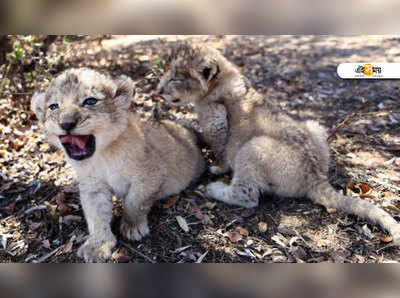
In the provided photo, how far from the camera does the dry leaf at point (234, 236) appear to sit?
240 centimetres

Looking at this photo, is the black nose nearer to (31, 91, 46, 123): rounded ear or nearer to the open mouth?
the open mouth

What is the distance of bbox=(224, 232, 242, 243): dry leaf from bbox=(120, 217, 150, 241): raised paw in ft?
1.96

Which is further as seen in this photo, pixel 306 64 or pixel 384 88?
pixel 306 64

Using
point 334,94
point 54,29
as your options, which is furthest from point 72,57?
point 334,94

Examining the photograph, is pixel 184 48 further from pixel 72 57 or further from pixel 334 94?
pixel 334 94

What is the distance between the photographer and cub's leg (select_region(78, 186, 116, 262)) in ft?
7.87

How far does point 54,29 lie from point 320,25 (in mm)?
1553

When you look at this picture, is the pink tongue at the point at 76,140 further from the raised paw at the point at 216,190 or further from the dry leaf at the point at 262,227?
the dry leaf at the point at 262,227

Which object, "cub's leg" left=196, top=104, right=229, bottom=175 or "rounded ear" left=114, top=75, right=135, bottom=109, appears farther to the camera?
"cub's leg" left=196, top=104, right=229, bottom=175

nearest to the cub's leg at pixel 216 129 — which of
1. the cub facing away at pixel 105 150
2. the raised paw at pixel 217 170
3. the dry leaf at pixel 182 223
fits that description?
the raised paw at pixel 217 170

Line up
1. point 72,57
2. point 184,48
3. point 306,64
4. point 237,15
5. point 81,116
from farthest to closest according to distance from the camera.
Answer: point 306,64 → point 72,57 → point 184,48 → point 81,116 → point 237,15

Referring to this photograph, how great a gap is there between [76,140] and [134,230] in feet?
2.63

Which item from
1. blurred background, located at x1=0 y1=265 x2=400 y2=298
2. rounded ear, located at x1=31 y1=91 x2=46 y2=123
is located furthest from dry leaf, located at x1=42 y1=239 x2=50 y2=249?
rounded ear, located at x1=31 y1=91 x2=46 y2=123

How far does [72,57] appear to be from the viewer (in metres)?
3.53
